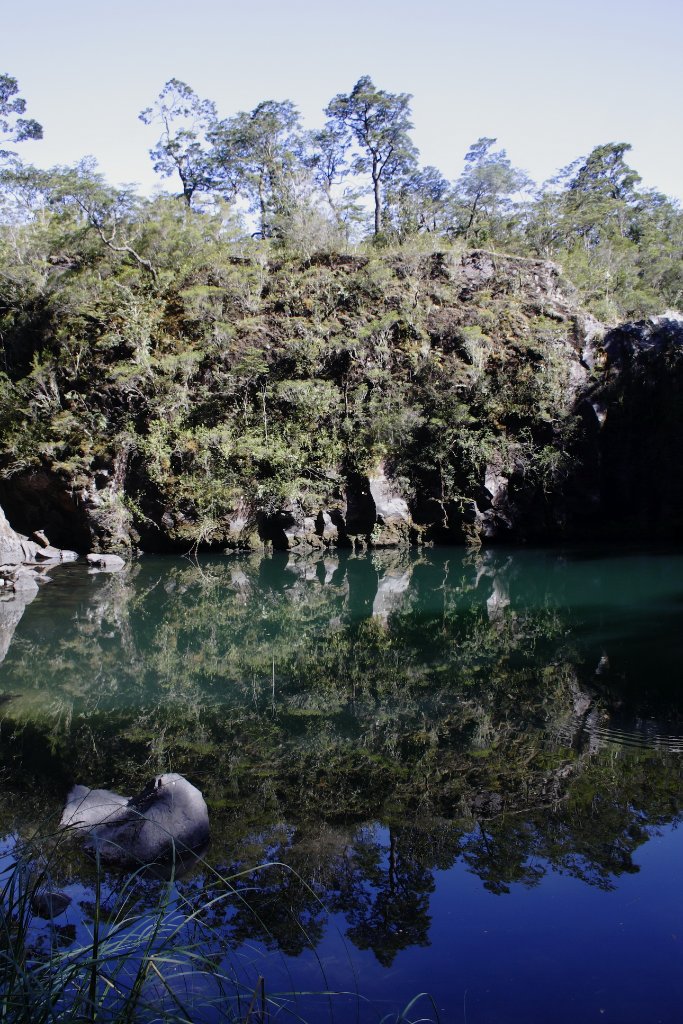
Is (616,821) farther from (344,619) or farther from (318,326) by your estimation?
(318,326)

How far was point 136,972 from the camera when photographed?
7.54ft

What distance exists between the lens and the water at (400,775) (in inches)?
135

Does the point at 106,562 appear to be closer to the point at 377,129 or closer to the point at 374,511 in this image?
the point at 374,511

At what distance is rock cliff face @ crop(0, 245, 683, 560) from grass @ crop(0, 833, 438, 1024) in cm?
1283

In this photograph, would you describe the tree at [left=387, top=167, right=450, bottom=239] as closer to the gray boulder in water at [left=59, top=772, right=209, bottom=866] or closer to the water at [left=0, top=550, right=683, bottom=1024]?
the water at [left=0, top=550, right=683, bottom=1024]

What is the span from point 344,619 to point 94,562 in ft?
23.4

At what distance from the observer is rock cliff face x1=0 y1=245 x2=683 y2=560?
16781 millimetres

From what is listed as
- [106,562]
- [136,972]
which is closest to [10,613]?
[106,562]

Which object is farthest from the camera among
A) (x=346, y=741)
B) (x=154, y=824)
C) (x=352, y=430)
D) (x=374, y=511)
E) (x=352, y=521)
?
(x=352, y=430)

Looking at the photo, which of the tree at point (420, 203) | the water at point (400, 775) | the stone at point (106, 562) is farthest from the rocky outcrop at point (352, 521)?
the tree at point (420, 203)

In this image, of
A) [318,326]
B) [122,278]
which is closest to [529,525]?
[318,326]

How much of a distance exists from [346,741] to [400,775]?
0.85 metres

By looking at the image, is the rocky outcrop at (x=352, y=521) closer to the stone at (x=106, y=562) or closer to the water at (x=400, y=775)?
the stone at (x=106, y=562)

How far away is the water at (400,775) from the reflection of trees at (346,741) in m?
0.02
